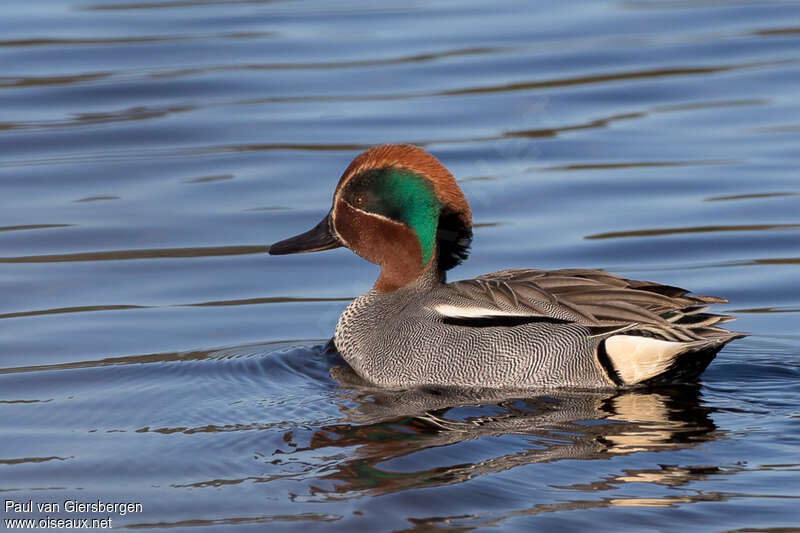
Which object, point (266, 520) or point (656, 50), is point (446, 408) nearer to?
point (266, 520)

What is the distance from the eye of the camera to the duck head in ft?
23.9

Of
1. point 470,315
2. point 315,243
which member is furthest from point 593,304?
point 315,243

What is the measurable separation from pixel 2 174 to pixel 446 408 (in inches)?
233

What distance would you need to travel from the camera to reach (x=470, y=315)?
22.5 feet

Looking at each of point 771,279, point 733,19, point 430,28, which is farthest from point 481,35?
point 771,279

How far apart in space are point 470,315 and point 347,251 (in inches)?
116

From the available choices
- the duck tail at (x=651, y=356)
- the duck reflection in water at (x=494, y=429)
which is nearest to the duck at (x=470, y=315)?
the duck tail at (x=651, y=356)

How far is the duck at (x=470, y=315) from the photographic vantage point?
6598mm

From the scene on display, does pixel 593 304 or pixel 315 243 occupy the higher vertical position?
pixel 315 243

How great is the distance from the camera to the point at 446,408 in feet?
21.3

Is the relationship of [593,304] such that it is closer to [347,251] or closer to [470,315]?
[470,315]

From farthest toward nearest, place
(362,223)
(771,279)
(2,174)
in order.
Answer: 1. (2,174)
2. (771,279)
3. (362,223)

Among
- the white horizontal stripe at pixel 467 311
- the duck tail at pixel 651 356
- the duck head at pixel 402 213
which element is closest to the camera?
the duck tail at pixel 651 356

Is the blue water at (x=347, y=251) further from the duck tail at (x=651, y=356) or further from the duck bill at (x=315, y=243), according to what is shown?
the duck bill at (x=315, y=243)
